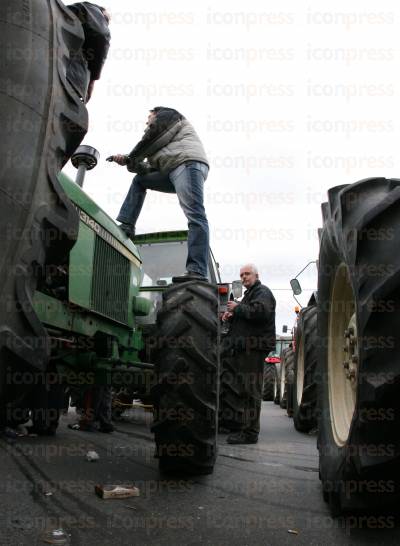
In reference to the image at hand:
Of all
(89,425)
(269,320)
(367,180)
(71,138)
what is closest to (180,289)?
(367,180)

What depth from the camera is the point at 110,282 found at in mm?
4434

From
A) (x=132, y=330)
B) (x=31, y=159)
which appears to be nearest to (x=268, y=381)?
(x=132, y=330)

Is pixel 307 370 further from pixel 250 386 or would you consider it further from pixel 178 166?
pixel 178 166

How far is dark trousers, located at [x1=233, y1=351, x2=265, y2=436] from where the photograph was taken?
198 inches

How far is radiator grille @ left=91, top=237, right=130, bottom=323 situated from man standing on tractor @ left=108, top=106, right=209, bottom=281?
78 cm

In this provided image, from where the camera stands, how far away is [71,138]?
5.12ft

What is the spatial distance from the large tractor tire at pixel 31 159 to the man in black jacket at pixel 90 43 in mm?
139

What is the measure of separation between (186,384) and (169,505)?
582 millimetres

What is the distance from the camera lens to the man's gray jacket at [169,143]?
3.32 metres

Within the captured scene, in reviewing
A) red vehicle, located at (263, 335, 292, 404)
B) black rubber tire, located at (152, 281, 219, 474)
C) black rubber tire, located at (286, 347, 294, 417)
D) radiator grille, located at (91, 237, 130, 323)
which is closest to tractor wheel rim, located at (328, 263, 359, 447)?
black rubber tire, located at (152, 281, 219, 474)

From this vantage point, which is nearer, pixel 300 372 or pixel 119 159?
pixel 119 159

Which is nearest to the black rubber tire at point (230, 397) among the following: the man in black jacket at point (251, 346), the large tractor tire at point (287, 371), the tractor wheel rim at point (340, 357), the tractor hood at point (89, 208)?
the man in black jacket at point (251, 346)

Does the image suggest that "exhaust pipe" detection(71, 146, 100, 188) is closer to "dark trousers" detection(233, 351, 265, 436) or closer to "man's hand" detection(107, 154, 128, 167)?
"man's hand" detection(107, 154, 128, 167)

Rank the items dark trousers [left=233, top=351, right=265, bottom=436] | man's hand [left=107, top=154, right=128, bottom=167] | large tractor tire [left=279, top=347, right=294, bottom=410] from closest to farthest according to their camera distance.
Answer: man's hand [left=107, top=154, right=128, bottom=167], dark trousers [left=233, top=351, right=265, bottom=436], large tractor tire [left=279, top=347, right=294, bottom=410]
